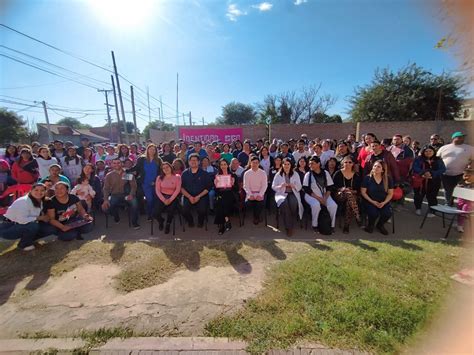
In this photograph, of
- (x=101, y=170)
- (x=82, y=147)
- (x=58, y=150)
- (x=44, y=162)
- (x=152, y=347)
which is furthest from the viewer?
(x=82, y=147)

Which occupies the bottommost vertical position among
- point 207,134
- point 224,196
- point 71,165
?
point 224,196

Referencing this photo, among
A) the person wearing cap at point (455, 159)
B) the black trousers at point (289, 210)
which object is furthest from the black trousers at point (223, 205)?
the person wearing cap at point (455, 159)

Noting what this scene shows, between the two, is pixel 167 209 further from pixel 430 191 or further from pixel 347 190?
pixel 430 191

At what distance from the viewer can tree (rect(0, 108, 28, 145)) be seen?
3209cm

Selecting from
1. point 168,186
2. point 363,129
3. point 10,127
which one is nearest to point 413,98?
point 363,129

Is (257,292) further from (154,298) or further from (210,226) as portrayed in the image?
(210,226)

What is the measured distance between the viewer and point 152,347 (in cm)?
221

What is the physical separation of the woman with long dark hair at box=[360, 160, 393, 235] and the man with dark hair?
341 cm

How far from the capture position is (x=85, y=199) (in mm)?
5320

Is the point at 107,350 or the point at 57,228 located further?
the point at 57,228

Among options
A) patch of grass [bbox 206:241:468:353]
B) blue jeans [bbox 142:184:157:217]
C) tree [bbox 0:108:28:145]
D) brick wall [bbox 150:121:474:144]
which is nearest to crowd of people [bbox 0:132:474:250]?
blue jeans [bbox 142:184:157:217]

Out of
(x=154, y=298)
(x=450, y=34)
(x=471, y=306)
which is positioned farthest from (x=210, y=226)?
(x=450, y=34)

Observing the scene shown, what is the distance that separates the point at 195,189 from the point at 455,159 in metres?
5.98

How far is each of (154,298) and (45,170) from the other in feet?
17.6
